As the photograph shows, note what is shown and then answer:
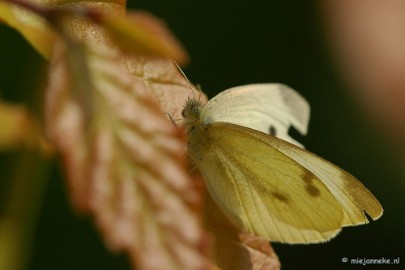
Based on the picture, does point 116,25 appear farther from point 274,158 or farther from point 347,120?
point 347,120

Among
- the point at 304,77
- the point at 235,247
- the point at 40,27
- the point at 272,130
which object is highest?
the point at 40,27

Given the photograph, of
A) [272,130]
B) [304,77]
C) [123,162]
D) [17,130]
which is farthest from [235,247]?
[304,77]

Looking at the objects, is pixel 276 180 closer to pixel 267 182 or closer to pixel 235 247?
pixel 267 182

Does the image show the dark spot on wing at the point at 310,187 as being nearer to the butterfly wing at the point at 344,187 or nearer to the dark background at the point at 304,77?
the butterfly wing at the point at 344,187

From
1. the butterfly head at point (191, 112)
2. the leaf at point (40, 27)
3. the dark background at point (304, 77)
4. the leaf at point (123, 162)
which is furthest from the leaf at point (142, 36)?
the dark background at point (304, 77)

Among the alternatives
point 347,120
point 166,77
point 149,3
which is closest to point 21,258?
point 166,77

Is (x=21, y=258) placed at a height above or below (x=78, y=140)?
below

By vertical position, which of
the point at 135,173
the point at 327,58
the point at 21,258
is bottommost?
the point at 327,58
